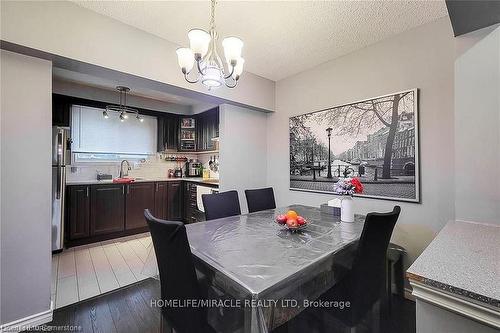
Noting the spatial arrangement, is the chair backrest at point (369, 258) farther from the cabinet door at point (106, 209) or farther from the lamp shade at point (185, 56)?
the cabinet door at point (106, 209)

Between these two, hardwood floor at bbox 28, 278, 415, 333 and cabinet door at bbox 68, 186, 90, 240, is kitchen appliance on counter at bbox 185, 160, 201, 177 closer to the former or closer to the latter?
cabinet door at bbox 68, 186, 90, 240

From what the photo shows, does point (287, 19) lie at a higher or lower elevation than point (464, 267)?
higher

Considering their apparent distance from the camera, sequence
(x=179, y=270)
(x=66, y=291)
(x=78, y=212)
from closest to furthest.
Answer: (x=179, y=270) → (x=66, y=291) → (x=78, y=212)

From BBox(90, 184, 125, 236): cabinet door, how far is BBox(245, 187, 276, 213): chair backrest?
8.02 ft

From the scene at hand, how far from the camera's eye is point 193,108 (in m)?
4.92

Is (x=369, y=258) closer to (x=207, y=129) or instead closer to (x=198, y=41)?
(x=198, y=41)

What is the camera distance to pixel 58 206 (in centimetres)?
295

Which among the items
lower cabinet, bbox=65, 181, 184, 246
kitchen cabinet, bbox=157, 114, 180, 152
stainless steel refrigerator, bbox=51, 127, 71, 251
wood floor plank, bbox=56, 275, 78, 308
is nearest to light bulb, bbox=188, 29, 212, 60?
wood floor plank, bbox=56, 275, 78, 308

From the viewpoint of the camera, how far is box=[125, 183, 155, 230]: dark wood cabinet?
3.74 m

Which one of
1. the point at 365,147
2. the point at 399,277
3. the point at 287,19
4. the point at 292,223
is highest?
the point at 287,19

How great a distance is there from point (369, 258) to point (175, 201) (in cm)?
376

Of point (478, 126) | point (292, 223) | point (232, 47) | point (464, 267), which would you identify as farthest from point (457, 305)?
point (232, 47)

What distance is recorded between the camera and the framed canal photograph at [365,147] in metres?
2.13

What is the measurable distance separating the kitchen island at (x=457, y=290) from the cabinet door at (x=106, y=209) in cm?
403
